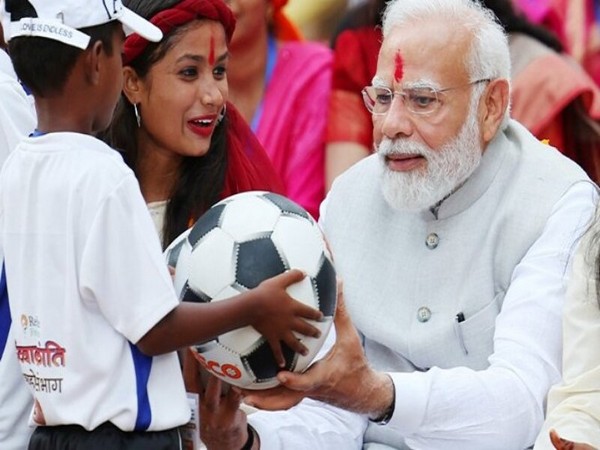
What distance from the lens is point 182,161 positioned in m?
5.35

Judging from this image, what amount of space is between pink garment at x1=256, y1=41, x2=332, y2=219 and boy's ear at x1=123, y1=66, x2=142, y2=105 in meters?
1.69

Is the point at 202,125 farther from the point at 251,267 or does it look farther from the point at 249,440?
the point at 251,267

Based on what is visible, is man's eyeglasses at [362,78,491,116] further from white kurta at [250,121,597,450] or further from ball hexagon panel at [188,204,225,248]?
ball hexagon panel at [188,204,225,248]

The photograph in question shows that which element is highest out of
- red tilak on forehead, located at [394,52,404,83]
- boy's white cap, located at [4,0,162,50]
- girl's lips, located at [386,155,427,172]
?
boy's white cap, located at [4,0,162,50]

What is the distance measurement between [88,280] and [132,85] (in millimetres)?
1510

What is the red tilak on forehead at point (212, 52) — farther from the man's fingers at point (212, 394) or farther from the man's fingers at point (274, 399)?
the man's fingers at point (274, 399)

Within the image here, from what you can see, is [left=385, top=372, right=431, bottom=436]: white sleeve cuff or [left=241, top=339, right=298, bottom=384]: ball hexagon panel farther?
[left=385, top=372, right=431, bottom=436]: white sleeve cuff

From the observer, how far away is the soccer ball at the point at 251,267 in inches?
159

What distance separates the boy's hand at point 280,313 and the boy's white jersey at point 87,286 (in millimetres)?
209

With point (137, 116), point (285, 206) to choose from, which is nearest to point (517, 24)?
point (137, 116)

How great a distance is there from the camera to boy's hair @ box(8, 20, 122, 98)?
13.3ft

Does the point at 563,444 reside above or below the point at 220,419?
above

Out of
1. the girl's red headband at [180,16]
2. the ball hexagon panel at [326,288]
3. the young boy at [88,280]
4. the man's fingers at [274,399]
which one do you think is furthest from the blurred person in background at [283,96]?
the young boy at [88,280]

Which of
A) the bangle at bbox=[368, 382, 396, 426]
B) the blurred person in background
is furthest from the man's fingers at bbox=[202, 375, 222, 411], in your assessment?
the blurred person in background
